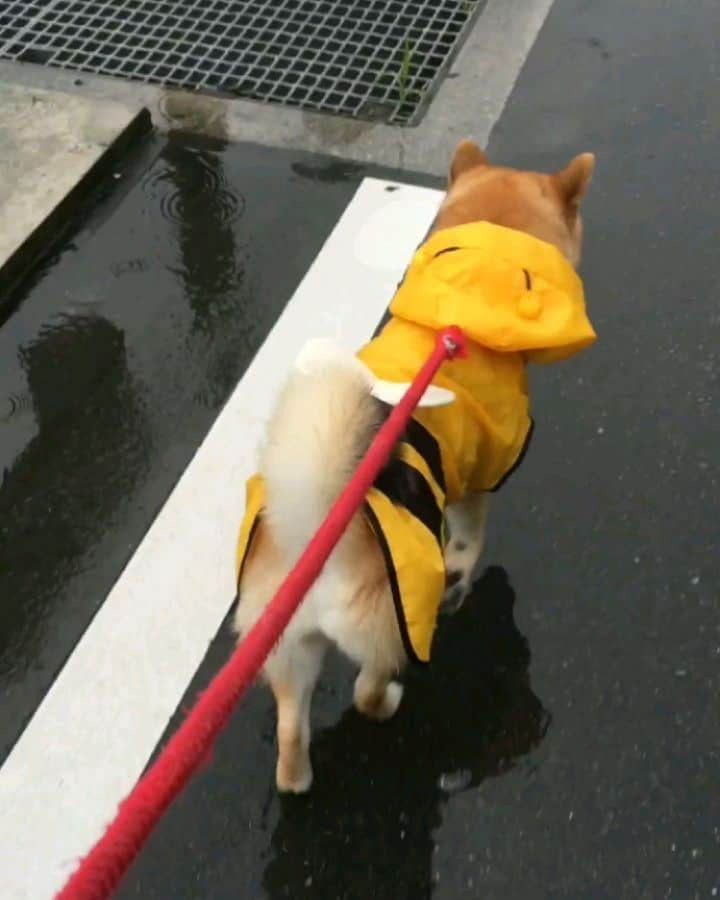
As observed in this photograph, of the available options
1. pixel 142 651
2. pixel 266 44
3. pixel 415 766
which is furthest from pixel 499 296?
pixel 266 44

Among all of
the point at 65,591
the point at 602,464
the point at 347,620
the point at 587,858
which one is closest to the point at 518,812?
the point at 587,858

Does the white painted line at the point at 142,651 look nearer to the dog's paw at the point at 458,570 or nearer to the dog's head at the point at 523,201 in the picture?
the dog's paw at the point at 458,570

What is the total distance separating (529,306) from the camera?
6.34ft

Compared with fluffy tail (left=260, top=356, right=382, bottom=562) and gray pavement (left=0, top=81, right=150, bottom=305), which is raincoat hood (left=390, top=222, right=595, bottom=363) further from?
gray pavement (left=0, top=81, right=150, bottom=305)

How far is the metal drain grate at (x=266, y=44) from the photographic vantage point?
12.5 ft

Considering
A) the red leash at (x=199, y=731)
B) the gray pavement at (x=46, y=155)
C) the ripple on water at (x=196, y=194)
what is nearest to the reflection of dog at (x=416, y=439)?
the red leash at (x=199, y=731)

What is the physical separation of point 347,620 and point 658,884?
0.91 meters

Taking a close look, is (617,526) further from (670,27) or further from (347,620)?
(670,27)

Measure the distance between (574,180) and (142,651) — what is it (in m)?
1.50

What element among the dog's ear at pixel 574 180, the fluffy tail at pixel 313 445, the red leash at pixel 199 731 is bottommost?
the dog's ear at pixel 574 180

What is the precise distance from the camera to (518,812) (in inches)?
80.9

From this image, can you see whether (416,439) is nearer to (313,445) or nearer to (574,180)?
(313,445)

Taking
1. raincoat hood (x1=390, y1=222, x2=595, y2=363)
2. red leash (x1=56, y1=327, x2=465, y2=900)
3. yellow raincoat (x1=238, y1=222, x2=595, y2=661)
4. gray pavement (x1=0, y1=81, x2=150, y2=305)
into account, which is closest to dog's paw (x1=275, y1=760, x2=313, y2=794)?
yellow raincoat (x1=238, y1=222, x2=595, y2=661)

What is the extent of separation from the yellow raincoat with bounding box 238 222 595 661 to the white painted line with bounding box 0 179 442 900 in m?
0.64
